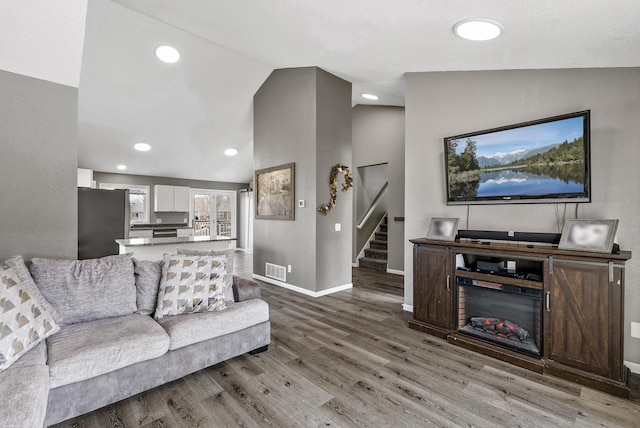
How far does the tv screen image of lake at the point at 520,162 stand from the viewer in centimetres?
250

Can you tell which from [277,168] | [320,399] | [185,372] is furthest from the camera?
[277,168]

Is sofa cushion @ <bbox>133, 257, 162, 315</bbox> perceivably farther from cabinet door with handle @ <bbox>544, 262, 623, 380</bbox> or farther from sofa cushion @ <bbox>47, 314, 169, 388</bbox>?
cabinet door with handle @ <bbox>544, 262, 623, 380</bbox>

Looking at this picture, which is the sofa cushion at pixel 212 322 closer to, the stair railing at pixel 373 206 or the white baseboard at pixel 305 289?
the white baseboard at pixel 305 289

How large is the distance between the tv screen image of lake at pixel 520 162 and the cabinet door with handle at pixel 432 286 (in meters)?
0.69

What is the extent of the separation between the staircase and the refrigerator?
14.9ft

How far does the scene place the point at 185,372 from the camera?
2.23 m

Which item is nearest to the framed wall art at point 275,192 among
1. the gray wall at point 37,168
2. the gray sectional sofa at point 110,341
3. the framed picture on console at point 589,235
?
the gray sectional sofa at point 110,341

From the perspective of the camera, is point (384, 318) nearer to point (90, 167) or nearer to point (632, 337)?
point (632, 337)

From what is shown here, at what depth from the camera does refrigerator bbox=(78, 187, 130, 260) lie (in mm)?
3760

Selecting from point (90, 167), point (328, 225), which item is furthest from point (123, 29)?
point (90, 167)

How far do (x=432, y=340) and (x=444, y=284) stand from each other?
554 mm

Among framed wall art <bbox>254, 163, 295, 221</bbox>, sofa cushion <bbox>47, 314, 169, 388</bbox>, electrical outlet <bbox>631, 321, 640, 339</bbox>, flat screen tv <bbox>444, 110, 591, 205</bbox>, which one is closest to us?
sofa cushion <bbox>47, 314, 169, 388</bbox>

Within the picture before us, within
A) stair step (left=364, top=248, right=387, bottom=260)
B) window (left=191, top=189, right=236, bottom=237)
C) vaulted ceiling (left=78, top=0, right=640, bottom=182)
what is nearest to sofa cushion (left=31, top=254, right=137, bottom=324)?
vaulted ceiling (left=78, top=0, right=640, bottom=182)

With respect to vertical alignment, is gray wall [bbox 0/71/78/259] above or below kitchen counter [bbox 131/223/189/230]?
above
